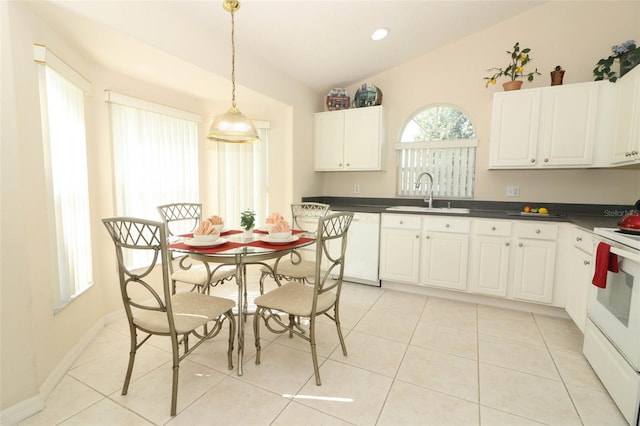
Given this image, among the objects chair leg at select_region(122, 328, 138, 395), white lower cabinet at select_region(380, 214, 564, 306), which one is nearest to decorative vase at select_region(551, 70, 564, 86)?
white lower cabinet at select_region(380, 214, 564, 306)

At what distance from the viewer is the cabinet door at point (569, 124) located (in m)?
2.63

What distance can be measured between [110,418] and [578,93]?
13.8 ft

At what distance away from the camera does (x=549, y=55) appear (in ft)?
9.97

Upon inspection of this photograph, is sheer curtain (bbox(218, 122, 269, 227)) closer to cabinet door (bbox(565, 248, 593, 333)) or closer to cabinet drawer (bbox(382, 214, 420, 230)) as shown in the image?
Answer: cabinet drawer (bbox(382, 214, 420, 230))

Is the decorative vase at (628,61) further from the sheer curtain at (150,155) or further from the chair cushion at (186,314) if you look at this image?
the sheer curtain at (150,155)

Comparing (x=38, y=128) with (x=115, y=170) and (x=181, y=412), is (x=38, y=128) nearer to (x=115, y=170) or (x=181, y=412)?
(x=115, y=170)

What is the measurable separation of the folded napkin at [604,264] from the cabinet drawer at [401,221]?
1553mm

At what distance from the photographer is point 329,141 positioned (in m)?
3.96

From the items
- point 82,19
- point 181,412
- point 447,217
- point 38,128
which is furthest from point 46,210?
point 447,217

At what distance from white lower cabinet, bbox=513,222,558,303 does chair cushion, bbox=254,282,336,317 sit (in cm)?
196

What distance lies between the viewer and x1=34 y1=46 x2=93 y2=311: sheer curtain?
1867mm

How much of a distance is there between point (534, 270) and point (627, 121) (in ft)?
4.58

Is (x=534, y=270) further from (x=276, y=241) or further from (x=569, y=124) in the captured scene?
(x=276, y=241)

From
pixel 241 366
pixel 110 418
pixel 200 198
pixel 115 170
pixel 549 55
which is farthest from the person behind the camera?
pixel 200 198
